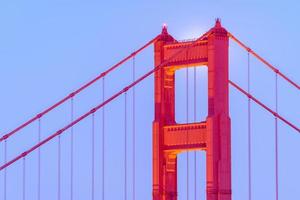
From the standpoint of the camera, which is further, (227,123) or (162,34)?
(162,34)

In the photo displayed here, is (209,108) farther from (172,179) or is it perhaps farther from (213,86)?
(172,179)

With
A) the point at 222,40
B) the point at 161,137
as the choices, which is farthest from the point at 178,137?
the point at 222,40

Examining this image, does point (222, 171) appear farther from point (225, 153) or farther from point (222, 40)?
point (222, 40)

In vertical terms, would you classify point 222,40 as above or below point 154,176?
above

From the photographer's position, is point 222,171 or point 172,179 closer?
point 222,171

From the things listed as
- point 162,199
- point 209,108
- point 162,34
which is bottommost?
point 162,199

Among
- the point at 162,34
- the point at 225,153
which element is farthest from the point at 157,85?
the point at 225,153
